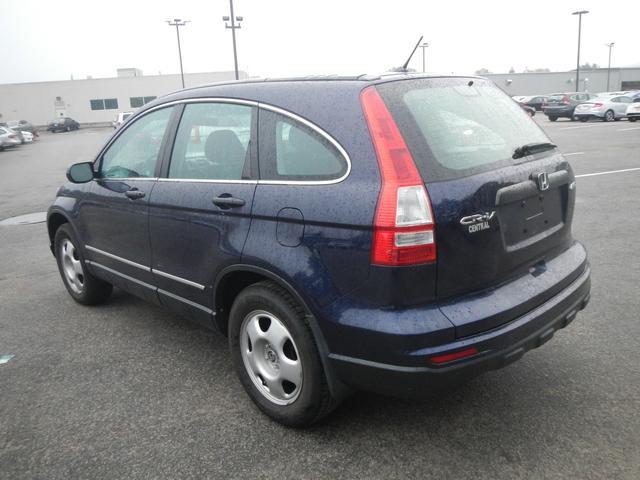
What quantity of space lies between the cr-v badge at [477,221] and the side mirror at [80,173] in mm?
3057

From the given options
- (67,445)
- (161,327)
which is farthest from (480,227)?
(161,327)

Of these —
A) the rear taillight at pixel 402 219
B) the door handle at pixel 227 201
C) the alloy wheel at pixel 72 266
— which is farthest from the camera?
the alloy wheel at pixel 72 266

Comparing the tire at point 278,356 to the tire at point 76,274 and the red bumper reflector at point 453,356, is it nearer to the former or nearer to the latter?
the red bumper reflector at point 453,356

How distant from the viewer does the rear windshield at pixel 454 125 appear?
97.8 inches

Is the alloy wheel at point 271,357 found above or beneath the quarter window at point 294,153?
beneath

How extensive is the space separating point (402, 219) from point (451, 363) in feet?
2.11

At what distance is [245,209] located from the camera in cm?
288

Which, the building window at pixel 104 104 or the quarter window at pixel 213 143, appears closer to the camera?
the quarter window at pixel 213 143

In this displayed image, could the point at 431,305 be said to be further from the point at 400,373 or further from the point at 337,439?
the point at 337,439

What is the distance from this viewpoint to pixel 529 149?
2.92m

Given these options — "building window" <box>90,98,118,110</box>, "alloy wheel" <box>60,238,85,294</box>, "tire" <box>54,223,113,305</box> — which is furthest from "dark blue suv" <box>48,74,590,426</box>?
"building window" <box>90,98,118,110</box>

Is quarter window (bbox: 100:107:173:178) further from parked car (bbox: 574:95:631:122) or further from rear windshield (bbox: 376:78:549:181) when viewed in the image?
parked car (bbox: 574:95:631:122)

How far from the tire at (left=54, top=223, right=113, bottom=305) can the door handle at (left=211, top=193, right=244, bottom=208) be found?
2.21m

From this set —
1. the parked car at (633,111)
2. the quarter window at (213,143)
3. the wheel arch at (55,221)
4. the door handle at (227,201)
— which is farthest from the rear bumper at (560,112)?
the door handle at (227,201)
